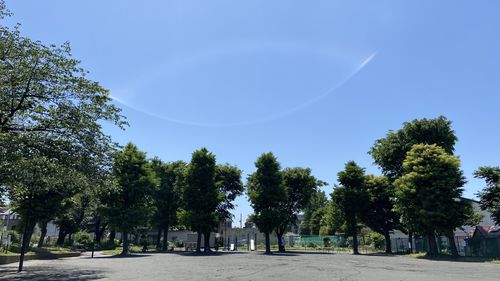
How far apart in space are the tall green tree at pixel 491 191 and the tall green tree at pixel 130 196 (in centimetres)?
3447

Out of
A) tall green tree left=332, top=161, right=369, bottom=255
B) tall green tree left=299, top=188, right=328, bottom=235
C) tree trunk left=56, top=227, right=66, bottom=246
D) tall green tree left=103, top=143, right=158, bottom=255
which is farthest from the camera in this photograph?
tall green tree left=299, top=188, right=328, bottom=235

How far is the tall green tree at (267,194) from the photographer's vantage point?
44.5 meters

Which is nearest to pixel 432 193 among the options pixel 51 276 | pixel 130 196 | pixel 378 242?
pixel 378 242

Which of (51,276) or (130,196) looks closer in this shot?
(51,276)

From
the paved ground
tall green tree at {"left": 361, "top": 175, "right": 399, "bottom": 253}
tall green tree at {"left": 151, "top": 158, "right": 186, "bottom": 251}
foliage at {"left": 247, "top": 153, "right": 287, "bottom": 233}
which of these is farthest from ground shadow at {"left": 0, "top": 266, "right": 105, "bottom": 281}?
tall green tree at {"left": 361, "top": 175, "right": 399, "bottom": 253}

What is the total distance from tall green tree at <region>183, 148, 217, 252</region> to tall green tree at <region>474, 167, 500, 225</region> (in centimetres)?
2873

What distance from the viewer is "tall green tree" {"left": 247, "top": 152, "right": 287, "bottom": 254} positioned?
4453cm

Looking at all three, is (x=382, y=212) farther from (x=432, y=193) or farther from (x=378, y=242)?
(x=432, y=193)

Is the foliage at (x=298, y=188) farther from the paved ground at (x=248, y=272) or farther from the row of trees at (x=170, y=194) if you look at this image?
the paved ground at (x=248, y=272)

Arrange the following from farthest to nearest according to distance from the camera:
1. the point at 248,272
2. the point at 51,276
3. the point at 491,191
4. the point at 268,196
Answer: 1. the point at 268,196
2. the point at 491,191
3. the point at 248,272
4. the point at 51,276

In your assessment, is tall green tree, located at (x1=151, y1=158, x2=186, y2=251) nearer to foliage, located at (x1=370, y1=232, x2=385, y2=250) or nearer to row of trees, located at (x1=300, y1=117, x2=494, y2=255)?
row of trees, located at (x1=300, y1=117, x2=494, y2=255)

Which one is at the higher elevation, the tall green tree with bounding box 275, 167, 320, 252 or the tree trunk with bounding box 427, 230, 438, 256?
the tall green tree with bounding box 275, 167, 320, 252

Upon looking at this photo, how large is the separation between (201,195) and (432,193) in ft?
85.3

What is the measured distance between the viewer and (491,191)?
3422 centimetres
